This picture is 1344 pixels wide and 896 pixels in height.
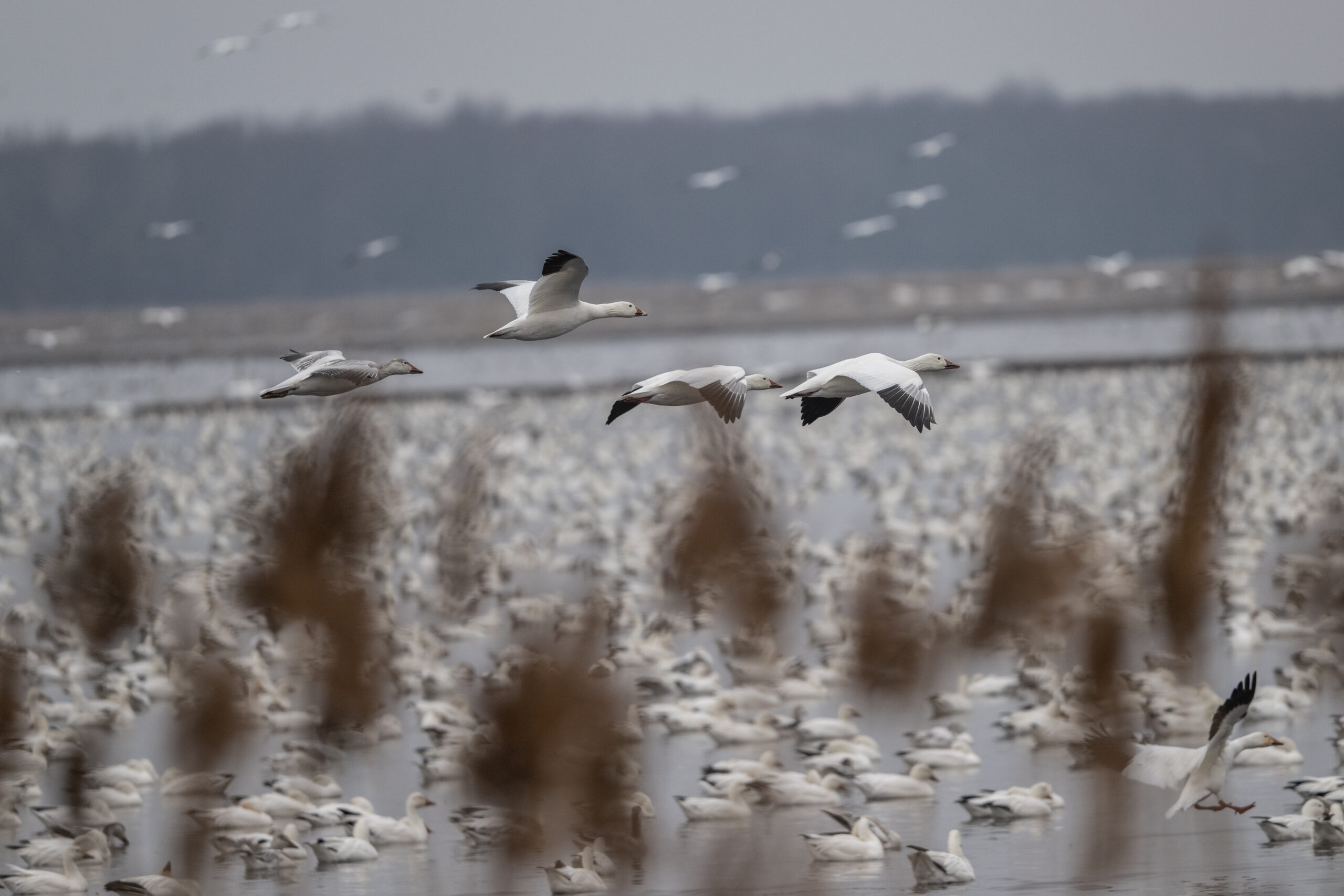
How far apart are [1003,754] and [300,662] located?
11.3 meters

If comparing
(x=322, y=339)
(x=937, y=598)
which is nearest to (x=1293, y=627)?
(x=937, y=598)

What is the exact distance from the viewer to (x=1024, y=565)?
24.8 meters

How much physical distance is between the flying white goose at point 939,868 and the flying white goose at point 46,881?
748 cm

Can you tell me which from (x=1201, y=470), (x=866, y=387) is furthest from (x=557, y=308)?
(x=1201, y=470)

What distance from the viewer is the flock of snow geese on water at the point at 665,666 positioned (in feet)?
62.5

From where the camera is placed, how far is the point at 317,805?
21.1 meters

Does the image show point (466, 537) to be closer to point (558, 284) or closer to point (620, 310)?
point (620, 310)

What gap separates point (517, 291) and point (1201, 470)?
10733mm

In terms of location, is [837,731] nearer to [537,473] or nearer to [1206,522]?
[1206,522]

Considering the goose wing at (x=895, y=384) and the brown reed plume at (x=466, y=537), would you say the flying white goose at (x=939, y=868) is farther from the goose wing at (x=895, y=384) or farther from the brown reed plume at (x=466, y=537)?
the brown reed plume at (x=466, y=537)

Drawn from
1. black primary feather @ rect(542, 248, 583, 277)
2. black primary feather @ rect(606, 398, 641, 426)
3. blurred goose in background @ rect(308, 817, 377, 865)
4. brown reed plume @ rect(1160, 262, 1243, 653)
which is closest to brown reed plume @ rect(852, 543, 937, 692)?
brown reed plume @ rect(1160, 262, 1243, 653)

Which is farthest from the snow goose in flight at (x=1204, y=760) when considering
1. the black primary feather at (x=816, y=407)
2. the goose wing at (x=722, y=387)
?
the goose wing at (x=722, y=387)

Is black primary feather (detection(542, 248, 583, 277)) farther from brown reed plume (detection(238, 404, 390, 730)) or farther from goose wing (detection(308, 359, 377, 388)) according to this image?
brown reed plume (detection(238, 404, 390, 730))

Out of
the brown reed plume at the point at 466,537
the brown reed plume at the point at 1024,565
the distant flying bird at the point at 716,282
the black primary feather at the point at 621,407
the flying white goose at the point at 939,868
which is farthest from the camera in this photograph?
the distant flying bird at the point at 716,282
